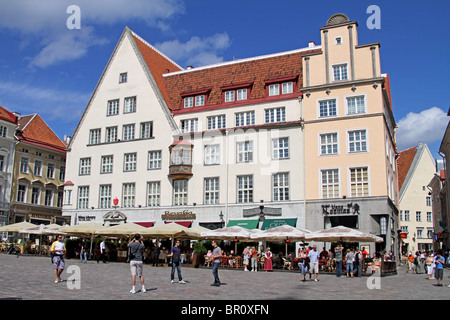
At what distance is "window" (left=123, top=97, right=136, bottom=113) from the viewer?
43125mm

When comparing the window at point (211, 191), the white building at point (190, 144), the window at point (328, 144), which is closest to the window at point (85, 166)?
the white building at point (190, 144)

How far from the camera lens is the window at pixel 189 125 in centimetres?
4072

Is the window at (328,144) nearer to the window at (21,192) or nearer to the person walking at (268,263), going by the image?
the person walking at (268,263)

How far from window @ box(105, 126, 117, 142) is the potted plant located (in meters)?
17.0

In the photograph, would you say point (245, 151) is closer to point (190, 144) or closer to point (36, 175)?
point (190, 144)

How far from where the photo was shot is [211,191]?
38.4m

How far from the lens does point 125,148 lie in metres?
42.4

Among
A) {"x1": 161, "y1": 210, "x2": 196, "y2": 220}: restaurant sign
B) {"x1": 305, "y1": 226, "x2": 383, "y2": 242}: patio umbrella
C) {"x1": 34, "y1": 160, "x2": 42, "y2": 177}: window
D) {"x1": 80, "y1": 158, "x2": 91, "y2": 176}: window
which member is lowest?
{"x1": 305, "y1": 226, "x2": 383, "y2": 242}: patio umbrella

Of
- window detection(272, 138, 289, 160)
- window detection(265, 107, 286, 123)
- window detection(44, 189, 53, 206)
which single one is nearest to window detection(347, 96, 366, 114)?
window detection(265, 107, 286, 123)

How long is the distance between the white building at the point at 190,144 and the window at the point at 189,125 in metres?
0.10

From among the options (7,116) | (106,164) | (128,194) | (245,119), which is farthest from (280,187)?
(7,116)

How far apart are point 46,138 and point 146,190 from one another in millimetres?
21967

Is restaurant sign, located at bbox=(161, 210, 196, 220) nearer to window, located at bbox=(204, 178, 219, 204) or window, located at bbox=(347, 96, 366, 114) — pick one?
window, located at bbox=(204, 178, 219, 204)
